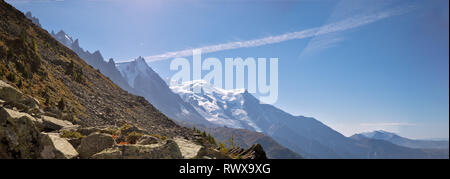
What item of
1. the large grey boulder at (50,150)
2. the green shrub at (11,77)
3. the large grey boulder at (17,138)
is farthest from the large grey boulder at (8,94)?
the green shrub at (11,77)

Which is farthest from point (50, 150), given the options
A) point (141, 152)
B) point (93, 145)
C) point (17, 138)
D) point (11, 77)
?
point (11, 77)

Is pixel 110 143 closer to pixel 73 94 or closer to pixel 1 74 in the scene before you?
pixel 1 74

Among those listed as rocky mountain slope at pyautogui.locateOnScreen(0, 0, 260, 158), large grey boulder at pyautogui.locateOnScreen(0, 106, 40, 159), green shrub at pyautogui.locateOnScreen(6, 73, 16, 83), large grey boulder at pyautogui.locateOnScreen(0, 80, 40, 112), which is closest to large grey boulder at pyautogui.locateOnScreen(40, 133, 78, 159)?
rocky mountain slope at pyautogui.locateOnScreen(0, 0, 260, 158)

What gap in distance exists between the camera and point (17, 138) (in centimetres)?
779

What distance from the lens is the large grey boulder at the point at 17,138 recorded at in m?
7.48

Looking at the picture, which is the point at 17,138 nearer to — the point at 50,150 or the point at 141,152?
the point at 50,150

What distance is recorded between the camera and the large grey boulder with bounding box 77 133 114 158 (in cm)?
977

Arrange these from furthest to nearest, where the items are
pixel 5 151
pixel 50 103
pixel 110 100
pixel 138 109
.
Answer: pixel 138 109
pixel 110 100
pixel 50 103
pixel 5 151

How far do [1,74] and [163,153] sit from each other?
76.5 ft

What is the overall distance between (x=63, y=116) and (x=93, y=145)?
37.2 feet

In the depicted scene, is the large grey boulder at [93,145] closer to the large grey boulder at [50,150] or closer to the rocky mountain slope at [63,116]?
the rocky mountain slope at [63,116]

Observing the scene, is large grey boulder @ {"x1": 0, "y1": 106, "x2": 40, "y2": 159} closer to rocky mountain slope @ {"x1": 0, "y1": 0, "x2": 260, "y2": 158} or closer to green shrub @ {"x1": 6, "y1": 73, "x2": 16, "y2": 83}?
rocky mountain slope @ {"x1": 0, "y1": 0, "x2": 260, "y2": 158}
